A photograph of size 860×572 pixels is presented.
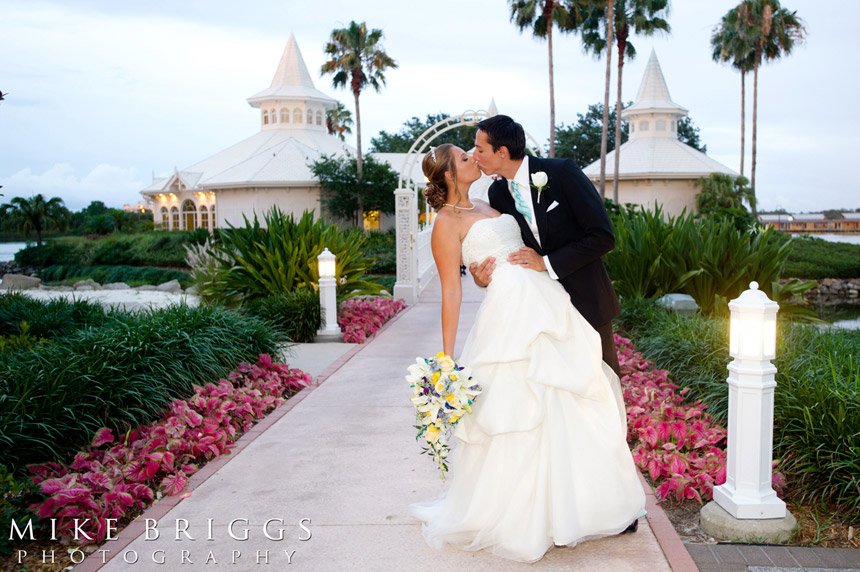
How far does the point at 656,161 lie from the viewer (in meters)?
40.0

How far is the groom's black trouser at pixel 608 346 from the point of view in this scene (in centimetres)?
402

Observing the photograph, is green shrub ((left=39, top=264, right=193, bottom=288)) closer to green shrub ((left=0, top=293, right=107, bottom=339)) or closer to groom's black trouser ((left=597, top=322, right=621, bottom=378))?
green shrub ((left=0, top=293, right=107, bottom=339))

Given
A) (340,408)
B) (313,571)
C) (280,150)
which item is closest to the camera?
(313,571)

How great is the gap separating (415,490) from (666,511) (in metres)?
1.50

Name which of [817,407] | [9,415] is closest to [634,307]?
[817,407]

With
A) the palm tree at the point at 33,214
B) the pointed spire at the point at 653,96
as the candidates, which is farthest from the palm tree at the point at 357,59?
the palm tree at the point at 33,214

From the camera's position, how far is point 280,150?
40656 millimetres

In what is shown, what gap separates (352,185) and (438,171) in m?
34.8

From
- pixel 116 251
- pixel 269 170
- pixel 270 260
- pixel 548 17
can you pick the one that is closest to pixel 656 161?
pixel 548 17

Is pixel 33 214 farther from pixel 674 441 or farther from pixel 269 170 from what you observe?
pixel 674 441

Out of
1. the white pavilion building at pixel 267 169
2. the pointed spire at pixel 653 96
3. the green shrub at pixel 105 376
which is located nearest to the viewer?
the green shrub at pixel 105 376

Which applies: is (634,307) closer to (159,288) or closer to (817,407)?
(817,407)

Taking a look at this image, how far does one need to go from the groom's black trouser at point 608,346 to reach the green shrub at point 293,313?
7324 mm

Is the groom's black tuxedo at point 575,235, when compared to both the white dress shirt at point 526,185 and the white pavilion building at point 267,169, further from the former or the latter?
the white pavilion building at point 267,169
